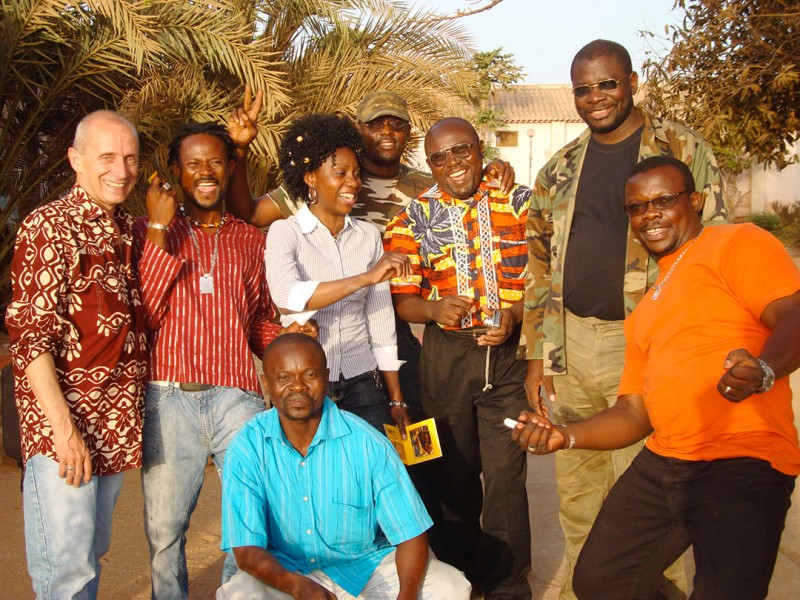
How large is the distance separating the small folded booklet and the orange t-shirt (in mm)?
1147

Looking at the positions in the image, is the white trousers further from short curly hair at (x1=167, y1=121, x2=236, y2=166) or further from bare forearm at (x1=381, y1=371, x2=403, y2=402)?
short curly hair at (x1=167, y1=121, x2=236, y2=166)

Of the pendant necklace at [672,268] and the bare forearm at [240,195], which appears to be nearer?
the pendant necklace at [672,268]

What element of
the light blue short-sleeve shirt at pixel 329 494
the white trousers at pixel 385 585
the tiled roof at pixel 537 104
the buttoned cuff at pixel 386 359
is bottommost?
the white trousers at pixel 385 585

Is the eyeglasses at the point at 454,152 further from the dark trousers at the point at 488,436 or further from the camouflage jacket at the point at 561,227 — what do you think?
the dark trousers at the point at 488,436

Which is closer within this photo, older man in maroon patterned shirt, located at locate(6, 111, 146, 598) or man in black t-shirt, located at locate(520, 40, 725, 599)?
older man in maroon patterned shirt, located at locate(6, 111, 146, 598)

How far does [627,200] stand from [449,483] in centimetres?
185

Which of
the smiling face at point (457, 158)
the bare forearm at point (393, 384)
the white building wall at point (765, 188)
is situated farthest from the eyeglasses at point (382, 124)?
the white building wall at point (765, 188)

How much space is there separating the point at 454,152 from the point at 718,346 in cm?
165

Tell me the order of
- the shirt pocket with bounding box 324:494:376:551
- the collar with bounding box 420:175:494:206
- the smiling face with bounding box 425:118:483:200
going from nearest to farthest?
A: the shirt pocket with bounding box 324:494:376:551 < the smiling face with bounding box 425:118:483:200 < the collar with bounding box 420:175:494:206

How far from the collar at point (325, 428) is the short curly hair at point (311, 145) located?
1.22 metres

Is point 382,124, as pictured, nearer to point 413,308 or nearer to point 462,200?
point 462,200

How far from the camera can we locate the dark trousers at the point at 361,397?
3834mm

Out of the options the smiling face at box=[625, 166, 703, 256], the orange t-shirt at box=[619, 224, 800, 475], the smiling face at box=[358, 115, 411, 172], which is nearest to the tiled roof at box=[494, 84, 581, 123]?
the smiling face at box=[358, 115, 411, 172]

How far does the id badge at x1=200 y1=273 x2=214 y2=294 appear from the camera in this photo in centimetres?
346
